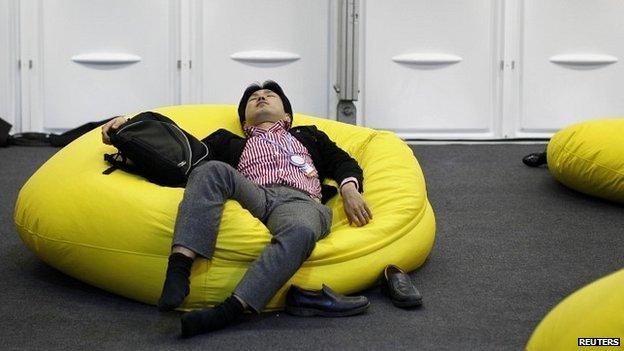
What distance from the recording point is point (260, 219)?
125 inches

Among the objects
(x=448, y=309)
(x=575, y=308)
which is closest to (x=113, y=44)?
(x=448, y=309)

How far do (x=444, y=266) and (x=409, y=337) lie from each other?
0.76m

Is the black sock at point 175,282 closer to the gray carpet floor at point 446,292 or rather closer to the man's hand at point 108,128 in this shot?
the gray carpet floor at point 446,292

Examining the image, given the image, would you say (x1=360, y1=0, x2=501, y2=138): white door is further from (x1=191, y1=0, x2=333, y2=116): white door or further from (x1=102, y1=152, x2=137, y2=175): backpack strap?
(x1=102, y1=152, x2=137, y2=175): backpack strap

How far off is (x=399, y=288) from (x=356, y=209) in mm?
325

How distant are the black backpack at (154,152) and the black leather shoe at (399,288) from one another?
705 millimetres

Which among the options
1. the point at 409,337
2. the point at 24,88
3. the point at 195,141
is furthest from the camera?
the point at 24,88

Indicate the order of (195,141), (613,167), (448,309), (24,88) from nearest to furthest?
(448,309), (195,141), (613,167), (24,88)

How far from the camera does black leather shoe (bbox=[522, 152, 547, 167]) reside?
517 cm

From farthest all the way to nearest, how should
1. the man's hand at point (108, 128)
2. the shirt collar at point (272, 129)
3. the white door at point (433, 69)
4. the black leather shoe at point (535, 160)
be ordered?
the white door at point (433, 69) → the black leather shoe at point (535, 160) → the shirt collar at point (272, 129) → the man's hand at point (108, 128)

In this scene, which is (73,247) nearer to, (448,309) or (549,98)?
(448,309)

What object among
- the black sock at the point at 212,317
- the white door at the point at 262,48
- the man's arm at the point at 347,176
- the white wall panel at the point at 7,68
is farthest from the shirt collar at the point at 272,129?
the white wall panel at the point at 7,68

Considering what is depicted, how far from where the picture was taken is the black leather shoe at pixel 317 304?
2.95 meters

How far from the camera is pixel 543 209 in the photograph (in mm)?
4367
